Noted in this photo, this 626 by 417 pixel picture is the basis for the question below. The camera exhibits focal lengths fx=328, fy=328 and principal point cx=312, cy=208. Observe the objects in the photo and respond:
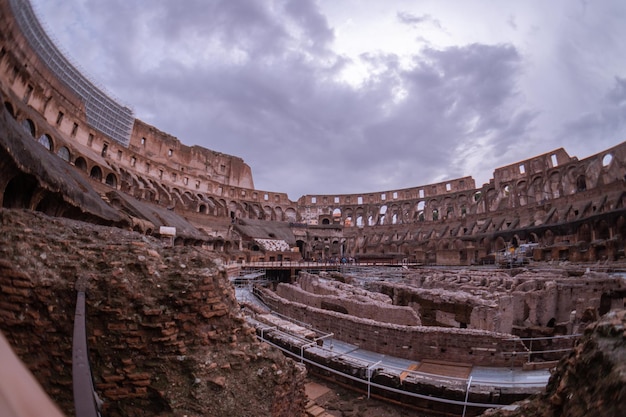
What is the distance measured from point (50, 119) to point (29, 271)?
3423 centimetres

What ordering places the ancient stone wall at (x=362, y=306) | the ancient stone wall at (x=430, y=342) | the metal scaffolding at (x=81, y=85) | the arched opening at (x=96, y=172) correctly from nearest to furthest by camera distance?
the ancient stone wall at (x=430, y=342) < the ancient stone wall at (x=362, y=306) < the arched opening at (x=96, y=172) < the metal scaffolding at (x=81, y=85)

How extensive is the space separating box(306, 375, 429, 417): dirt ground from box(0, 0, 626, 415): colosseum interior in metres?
1.50

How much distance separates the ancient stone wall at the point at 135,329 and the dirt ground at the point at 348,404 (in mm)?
2060

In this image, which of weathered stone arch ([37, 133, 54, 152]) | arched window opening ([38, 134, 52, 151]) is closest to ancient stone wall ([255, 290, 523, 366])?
weathered stone arch ([37, 133, 54, 152])

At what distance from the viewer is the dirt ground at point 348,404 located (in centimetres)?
647

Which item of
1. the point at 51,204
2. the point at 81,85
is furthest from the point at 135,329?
the point at 81,85

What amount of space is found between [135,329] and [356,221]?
199ft

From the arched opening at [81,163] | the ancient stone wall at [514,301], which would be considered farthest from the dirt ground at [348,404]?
the arched opening at [81,163]

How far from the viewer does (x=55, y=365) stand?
3857 millimetres

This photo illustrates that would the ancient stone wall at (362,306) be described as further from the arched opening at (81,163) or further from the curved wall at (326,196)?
the arched opening at (81,163)

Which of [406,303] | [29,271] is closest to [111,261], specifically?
[29,271]

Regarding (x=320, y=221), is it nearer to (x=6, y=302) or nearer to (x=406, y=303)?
(x=406, y=303)

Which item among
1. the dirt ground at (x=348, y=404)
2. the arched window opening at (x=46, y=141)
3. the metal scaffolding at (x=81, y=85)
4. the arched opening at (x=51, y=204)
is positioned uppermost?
the metal scaffolding at (x=81, y=85)

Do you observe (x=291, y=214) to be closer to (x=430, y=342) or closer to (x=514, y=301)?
(x=514, y=301)
